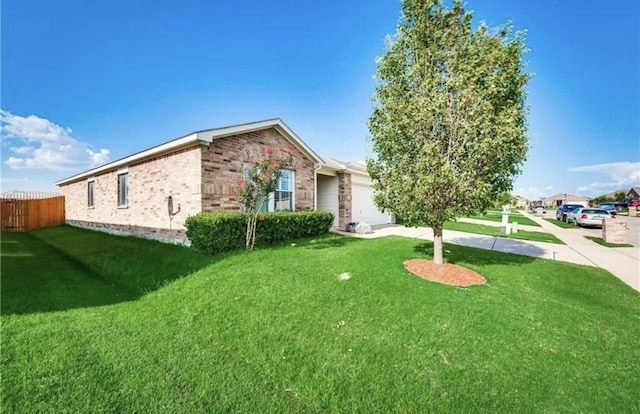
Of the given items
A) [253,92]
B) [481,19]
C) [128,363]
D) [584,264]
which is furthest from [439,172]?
[253,92]

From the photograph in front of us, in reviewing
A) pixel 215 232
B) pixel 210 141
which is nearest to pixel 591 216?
pixel 215 232

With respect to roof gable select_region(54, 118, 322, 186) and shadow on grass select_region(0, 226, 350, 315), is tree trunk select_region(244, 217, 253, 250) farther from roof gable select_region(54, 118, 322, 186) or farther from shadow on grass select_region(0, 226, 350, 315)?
roof gable select_region(54, 118, 322, 186)

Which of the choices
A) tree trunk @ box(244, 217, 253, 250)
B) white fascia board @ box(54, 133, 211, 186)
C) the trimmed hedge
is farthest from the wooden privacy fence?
tree trunk @ box(244, 217, 253, 250)

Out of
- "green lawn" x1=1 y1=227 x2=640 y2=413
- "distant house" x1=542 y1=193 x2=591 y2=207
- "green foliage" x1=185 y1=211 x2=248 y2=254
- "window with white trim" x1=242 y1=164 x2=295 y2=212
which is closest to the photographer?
"green lawn" x1=1 y1=227 x2=640 y2=413

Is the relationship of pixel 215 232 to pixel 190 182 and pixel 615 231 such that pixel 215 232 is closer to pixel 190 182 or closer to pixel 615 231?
pixel 190 182

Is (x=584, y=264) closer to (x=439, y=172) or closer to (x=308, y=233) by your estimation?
(x=439, y=172)

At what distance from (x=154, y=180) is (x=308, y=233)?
21.2 ft

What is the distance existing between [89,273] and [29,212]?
1669 centimetres

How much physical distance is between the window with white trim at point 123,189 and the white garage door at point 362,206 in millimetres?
11461

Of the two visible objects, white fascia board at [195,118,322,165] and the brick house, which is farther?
the brick house

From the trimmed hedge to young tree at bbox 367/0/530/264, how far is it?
175 inches

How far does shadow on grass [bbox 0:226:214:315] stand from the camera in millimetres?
4771

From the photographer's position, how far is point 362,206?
16781 mm

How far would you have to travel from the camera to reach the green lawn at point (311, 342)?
267cm
